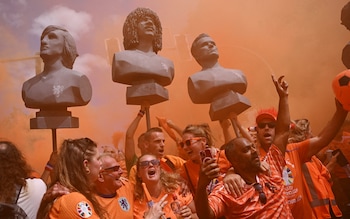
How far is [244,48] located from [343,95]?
411 centimetres

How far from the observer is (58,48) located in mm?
4656

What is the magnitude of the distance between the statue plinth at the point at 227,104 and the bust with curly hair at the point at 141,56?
654mm

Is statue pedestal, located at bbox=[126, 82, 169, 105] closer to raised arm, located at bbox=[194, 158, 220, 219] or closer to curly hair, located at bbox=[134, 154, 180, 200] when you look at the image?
curly hair, located at bbox=[134, 154, 180, 200]

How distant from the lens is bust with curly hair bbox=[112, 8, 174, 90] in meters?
4.75

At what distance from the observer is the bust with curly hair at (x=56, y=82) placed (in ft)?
14.9

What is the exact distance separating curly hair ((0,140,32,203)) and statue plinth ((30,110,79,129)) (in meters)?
2.07

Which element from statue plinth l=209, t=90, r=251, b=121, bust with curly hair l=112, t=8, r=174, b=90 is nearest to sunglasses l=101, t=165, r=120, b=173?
bust with curly hair l=112, t=8, r=174, b=90

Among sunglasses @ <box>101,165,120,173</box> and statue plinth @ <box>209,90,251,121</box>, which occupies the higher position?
statue plinth @ <box>209,90,251,121</box>

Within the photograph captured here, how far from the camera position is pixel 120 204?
8.56ft

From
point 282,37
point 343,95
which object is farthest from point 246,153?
point 282,37

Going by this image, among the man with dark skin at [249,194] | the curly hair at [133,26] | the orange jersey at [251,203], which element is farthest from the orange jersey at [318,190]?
the curly hair at [133,26]

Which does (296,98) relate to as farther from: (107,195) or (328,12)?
(107,195)

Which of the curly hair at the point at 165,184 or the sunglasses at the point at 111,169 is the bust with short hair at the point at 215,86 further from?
the sunglasses at the point at 111,169

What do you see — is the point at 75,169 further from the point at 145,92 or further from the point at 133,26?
the point at 133,26
